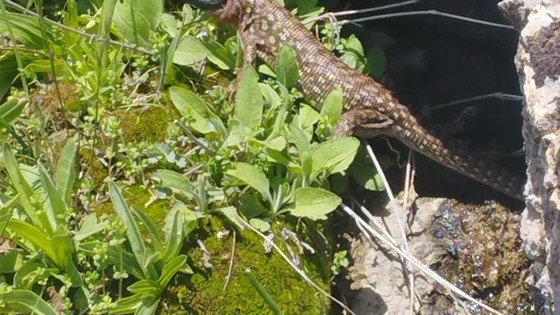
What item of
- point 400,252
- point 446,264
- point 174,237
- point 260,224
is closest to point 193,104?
point 260,224

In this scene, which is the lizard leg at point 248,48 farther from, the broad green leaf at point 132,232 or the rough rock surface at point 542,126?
the rough rock surface at point 542,126

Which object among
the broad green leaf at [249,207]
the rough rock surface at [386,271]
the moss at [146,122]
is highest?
the moss at [146,122]

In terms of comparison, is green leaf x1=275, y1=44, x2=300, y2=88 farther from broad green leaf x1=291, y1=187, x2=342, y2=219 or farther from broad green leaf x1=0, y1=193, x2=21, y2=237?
broad green leaf x1=0, y1=193, x2=21, y2=237

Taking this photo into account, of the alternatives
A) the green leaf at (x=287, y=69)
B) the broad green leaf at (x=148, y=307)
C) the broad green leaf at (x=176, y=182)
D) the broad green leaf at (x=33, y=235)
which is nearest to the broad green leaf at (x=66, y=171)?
the broad green leaf at (x=33, y=235)

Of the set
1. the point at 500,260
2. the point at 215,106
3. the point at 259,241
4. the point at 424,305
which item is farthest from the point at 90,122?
the point at 500,260

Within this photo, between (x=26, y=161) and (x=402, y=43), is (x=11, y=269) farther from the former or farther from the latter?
(x=402, y=43)

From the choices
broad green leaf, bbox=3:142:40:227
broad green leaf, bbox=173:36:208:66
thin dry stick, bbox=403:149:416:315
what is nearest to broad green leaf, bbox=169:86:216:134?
broad green leaf, bbox=173:36:208:66
